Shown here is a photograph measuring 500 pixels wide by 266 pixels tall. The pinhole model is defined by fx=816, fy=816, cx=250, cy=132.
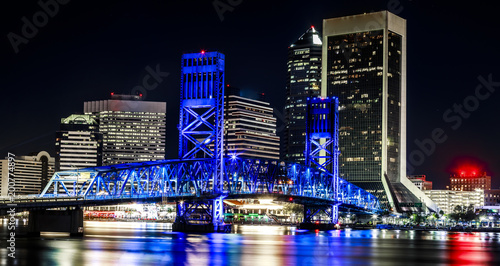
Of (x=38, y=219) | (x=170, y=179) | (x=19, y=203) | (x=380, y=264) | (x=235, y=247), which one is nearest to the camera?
(x=380, y=264)

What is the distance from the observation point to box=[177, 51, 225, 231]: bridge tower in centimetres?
12975

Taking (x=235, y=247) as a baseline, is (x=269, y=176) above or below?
above

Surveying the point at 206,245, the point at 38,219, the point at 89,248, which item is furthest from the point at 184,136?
the point at 89,248

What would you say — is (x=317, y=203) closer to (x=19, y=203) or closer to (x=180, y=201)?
(x=180, y=201)

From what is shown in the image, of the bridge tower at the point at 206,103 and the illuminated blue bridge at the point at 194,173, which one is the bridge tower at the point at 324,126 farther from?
the bridge tower at the point at 206,103

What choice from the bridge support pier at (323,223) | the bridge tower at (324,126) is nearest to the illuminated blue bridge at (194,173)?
the bridge support pier at (323,223)

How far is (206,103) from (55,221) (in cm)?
3585

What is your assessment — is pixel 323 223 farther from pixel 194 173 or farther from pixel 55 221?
pixel 55 221

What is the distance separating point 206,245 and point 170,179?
3615cm

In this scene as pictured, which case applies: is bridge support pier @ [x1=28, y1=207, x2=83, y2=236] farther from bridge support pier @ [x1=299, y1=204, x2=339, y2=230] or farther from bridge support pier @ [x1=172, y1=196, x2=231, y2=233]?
bridge support pier @ [x1=299, y1=204, x2=339, y2=230]

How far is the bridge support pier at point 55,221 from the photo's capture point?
344 ft

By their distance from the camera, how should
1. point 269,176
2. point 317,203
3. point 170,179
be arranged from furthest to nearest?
point 317,203 → point 269,176 → point 170,179

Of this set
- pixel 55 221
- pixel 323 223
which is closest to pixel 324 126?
pixel 323 223

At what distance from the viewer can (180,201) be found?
129625mm
